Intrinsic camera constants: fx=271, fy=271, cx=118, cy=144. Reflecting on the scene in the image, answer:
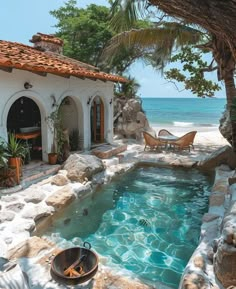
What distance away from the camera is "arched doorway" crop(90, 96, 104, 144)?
12.7 meters

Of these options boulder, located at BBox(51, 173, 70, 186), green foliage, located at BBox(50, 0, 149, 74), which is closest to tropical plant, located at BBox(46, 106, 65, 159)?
boulder, located at BBox(51, 173, 70, 186)

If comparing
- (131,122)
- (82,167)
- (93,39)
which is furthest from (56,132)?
(93,39)

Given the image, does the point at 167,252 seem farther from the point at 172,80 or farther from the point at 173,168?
the point at 172,80

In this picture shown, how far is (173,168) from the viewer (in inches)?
396

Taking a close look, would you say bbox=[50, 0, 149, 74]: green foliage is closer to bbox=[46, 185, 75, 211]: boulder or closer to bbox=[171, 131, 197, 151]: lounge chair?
bbox=[171, 131, 197, 151]: lounge chair

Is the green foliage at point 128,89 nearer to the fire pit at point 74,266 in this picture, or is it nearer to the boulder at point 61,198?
the boulder at point 61,198

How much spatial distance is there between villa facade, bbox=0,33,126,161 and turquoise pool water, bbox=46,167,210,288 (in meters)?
3.26

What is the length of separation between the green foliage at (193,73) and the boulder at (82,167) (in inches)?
285

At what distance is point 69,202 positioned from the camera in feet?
22.4

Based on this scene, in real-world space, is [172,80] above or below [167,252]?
above

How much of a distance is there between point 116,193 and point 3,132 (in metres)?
3.64

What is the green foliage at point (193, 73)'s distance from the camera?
13076 mm

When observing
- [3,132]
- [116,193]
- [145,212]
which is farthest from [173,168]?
[3,132]

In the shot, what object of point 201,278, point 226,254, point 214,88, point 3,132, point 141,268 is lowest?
point 141,268
